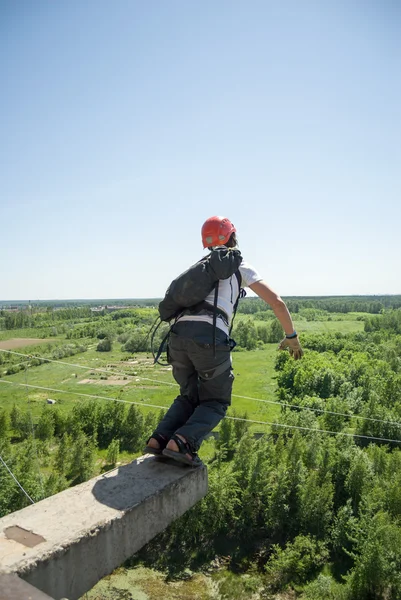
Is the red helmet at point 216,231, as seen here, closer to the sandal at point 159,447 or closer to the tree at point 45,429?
the sandal at point 159,447

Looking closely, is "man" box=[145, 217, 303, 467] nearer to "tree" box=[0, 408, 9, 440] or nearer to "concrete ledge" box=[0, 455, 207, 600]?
"concrete ledge" box=[0, 455, 207, 600]

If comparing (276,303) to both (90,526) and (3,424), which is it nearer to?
(90,526)

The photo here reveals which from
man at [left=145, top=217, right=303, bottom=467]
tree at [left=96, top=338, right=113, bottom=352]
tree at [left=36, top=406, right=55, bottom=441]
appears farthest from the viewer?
tree at [left=96, top=338, right=113, bottom=352]

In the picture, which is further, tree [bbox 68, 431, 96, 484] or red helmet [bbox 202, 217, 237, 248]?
tree [bbox 68, 431, 96, 484]

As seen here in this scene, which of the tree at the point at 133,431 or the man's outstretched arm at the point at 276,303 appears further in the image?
the tree at the point at 133,431

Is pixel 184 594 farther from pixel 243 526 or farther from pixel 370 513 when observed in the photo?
pixel 370 513

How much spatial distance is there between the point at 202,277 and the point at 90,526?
2.13m

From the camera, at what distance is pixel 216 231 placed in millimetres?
4293

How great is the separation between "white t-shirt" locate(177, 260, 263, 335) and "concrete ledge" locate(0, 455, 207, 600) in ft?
4.39

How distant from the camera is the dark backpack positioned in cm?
388

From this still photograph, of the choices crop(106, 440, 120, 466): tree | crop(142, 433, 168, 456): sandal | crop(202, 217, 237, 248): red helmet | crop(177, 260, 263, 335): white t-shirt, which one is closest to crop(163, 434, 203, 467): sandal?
crop(142, 433, 168, 456): sandal

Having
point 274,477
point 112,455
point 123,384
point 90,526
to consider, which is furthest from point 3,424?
point 90,526

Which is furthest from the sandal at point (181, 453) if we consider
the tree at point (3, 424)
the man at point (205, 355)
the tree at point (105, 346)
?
the tree at point (105, 346)

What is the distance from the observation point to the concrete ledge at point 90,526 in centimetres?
241
